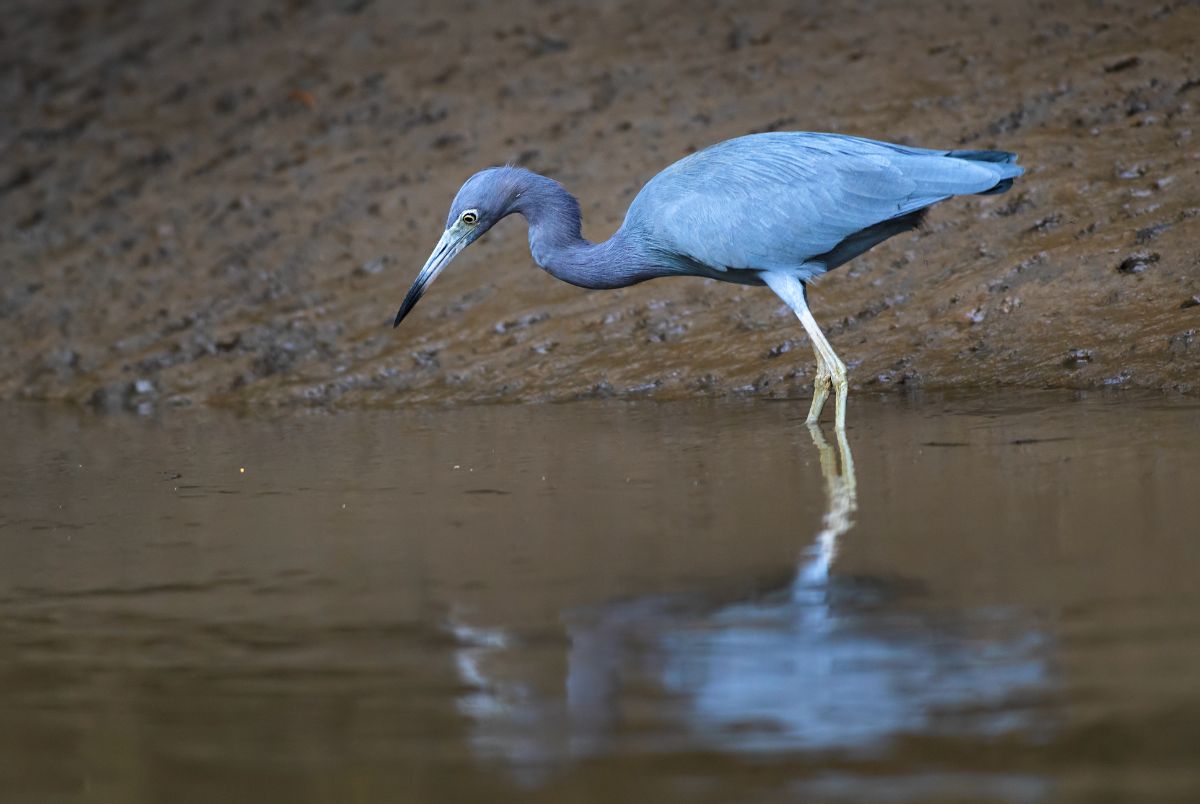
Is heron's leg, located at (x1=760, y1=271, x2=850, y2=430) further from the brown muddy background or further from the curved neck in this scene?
the brown muddy background

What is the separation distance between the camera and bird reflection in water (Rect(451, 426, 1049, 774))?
2264mm

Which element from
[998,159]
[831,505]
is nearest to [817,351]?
[998,159]

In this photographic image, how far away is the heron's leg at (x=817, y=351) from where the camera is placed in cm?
536

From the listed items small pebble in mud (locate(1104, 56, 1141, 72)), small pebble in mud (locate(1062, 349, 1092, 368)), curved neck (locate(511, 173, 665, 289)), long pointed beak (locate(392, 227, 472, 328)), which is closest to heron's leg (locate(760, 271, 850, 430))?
curved neck (locate(511, 173, 665, 289))

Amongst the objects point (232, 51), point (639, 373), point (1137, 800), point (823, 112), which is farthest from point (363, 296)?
point (1137, 800)

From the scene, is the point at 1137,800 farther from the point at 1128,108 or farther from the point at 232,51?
the point at 232,51

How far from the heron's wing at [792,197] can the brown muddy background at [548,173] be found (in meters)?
0.83

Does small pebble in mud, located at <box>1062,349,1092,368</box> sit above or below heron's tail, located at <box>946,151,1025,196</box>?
below

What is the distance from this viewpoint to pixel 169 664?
2812 millimetres

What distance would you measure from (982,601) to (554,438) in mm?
2775

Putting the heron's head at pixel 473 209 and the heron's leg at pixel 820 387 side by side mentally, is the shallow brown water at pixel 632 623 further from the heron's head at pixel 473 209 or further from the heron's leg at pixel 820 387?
the heron's head at pixel 473 209

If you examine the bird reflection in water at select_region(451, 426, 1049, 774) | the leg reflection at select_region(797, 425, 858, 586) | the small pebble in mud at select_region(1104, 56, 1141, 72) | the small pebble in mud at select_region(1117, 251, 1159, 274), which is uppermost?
the small pebble in mud at select_region(1104, 56, 1141, 72)

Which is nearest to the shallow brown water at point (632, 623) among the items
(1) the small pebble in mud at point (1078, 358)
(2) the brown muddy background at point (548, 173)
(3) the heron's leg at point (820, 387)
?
Result: (3) the heron's leg at point (820, 387)

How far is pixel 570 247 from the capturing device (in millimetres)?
6020
